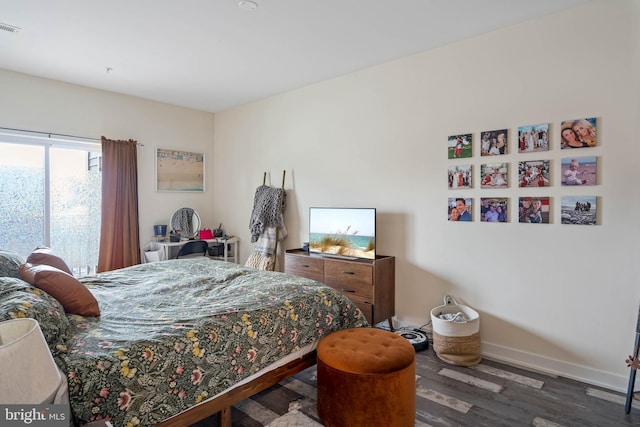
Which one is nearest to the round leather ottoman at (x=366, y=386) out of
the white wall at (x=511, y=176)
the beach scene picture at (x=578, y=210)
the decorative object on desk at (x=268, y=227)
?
the white wall at (x=511, y=176)

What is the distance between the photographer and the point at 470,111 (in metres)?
3.21

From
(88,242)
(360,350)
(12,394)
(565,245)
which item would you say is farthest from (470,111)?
(88,242)

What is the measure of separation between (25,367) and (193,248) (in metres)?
3.79

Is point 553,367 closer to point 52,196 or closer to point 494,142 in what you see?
point 494,142

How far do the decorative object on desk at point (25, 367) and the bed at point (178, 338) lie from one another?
0.33m

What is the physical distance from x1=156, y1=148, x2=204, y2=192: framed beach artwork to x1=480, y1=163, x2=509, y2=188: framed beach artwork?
4.11 meters

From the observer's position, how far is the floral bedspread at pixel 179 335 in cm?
153

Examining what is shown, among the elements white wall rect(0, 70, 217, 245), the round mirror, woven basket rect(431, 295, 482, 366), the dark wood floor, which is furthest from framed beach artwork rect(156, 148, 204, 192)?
woven basket rect(431, 295, 482, 366)

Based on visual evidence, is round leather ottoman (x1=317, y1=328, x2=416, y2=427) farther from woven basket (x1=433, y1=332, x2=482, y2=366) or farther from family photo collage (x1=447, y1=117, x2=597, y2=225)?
family photo collage (x1=447, y1=117, x2=597, y2=225)

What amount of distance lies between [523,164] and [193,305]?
105 inches

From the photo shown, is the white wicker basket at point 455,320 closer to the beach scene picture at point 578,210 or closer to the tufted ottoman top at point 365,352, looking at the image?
the tufted ottoman top at point 365,352

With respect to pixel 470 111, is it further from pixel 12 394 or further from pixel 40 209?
pixel 40 209

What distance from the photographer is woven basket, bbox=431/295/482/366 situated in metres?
2.89

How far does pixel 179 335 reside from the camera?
1.80 metres
